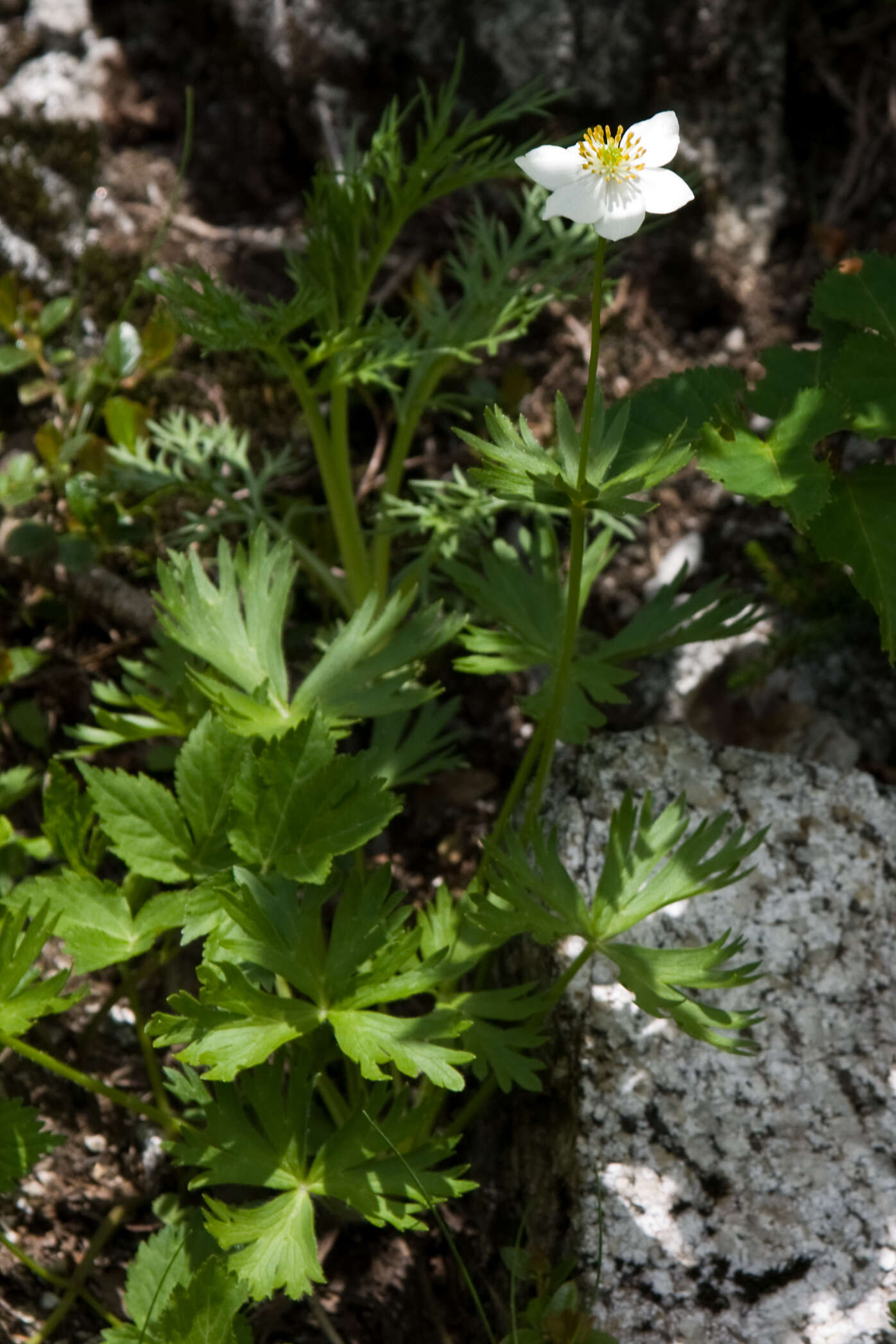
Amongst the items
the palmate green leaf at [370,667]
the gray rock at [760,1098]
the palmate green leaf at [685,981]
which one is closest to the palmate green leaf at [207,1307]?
the gray rock at [760,1098]

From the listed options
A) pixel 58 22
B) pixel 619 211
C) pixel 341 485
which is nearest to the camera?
pixel 619 211

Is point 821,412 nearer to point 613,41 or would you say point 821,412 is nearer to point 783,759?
point 783,759

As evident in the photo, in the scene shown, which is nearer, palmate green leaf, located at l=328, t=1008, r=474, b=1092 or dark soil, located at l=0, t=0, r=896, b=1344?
palmate green leaf, located at l=328, t=1008, r=474, b=1092

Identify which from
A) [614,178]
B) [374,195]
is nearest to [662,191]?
[614,178]

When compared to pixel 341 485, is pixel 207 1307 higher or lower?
lower

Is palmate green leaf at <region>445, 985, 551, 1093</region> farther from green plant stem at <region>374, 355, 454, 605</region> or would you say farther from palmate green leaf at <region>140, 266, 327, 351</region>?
palmate green leaf at <region>140, 266, 327, 351</region>

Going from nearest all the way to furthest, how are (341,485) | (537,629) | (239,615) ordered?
(239,615)
(537,629)
(341,485)

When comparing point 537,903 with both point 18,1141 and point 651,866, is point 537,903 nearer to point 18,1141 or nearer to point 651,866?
point 651,866

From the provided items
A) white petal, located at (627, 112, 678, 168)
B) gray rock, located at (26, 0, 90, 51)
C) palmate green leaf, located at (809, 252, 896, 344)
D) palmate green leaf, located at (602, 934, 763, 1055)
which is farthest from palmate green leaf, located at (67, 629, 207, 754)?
gray rock, located at (26, 0, 90, 51)
